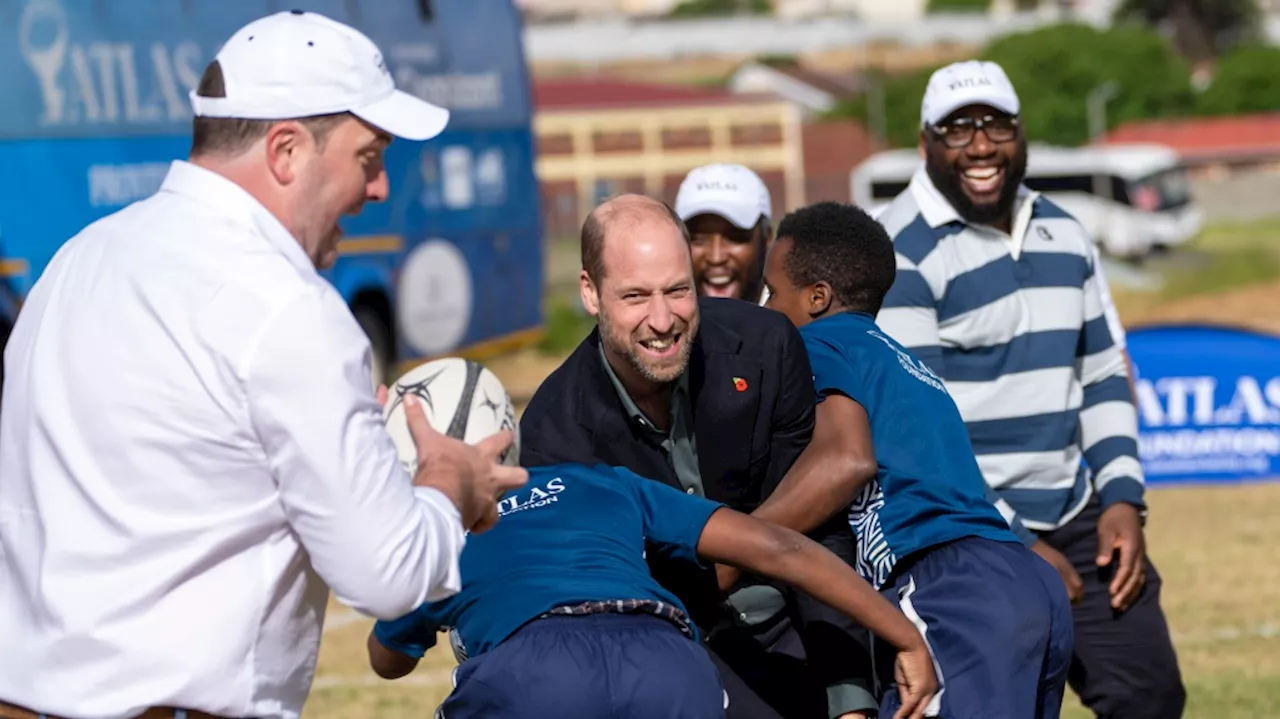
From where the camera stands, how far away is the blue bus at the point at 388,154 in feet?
48.3

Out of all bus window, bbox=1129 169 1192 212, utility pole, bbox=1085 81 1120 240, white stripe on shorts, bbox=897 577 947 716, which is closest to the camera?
white stripe on shorts, bbox=897 577 947 716

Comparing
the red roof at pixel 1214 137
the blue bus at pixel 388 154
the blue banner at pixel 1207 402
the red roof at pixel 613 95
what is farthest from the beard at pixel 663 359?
the red roof at pixel 613 95

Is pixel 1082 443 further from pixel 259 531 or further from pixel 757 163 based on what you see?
pixel 757 163

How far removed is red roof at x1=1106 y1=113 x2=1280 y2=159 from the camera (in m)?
77.2

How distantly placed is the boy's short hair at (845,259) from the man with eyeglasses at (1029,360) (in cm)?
81

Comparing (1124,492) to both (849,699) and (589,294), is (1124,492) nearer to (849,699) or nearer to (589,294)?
(849,699)

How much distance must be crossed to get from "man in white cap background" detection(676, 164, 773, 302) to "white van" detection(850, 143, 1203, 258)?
41383 mm

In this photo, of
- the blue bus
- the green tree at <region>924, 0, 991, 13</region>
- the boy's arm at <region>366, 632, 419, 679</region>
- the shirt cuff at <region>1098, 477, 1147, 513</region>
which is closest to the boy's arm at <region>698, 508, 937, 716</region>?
the boy's arm at <region>366, 632, 419, 679</region>

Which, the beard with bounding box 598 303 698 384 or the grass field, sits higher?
the beard with bounding box 598 303 698 384

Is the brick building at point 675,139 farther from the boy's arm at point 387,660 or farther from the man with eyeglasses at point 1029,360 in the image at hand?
the boy's arm at point 387,660

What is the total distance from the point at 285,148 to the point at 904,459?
5.96 feet

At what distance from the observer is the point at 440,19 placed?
20.5 meters

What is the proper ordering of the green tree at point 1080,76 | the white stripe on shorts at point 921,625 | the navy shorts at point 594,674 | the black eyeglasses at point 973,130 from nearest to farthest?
the navy shorts at point 594,674, the white stripe on shorts at point 921,625, the black eyeglasses at point 973,130, the green tree at point 1080,76

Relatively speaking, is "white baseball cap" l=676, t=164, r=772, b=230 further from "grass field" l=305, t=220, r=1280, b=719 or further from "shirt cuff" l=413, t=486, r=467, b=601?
"shirt cuff" l=413, t=486, r=467, b=601
